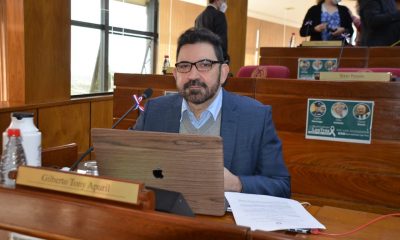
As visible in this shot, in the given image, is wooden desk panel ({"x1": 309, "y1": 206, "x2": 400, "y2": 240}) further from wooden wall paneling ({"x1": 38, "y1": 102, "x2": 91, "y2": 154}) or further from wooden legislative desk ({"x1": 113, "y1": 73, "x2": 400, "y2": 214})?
wooden wall paneling ({"x1": 38, "y1": 102, "x2": 91, "y2": 154})

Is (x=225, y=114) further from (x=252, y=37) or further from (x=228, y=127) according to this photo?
(x=252, y=37)

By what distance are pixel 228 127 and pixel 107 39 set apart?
12.2 feet

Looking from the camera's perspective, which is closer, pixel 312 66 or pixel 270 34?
pixel 312 66

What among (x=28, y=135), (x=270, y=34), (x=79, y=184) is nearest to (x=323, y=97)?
(x=28, y=135)

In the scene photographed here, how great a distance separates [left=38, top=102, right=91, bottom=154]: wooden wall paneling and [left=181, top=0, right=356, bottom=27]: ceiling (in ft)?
20.6

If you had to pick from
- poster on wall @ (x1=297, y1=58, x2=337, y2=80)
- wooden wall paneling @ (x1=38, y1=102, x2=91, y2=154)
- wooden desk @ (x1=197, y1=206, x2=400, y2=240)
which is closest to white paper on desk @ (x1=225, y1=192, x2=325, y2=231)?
wooden desk @ (x1=197, y1=206, x2=400, y2=240)

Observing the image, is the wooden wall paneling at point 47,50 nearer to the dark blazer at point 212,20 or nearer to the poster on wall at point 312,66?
the dark blazer at point 212,20

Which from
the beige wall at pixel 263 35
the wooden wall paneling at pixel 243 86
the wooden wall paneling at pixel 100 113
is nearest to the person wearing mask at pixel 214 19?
the wooden wall paneling at pixel 243 86

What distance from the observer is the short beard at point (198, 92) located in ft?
5.12

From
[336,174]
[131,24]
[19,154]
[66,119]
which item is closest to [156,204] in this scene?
[19,154]

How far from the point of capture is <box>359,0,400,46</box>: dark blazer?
10.5 ft

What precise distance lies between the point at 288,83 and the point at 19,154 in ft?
5.80

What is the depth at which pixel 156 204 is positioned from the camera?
A: 76 centimetres

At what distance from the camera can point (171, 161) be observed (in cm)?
95
